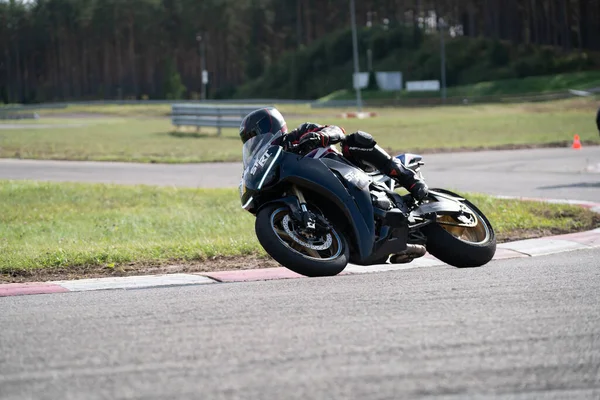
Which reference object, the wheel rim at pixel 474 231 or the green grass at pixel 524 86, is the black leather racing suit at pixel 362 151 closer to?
the wheel rim at pixel 474 231

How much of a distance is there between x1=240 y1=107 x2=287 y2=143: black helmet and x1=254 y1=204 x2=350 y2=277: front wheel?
2.44ft

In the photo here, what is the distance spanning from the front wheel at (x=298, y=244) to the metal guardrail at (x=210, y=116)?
29.7m

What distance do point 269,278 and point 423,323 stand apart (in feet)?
10.3

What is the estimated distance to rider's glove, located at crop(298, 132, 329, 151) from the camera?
27.0 feet

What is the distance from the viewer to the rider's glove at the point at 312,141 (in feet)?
27.0

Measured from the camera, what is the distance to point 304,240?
26.3 feet

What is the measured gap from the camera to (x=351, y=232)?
27.1ft

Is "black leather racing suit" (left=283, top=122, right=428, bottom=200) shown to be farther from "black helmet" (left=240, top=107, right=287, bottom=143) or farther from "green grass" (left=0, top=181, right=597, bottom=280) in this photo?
"green grass" (left=0, top=181, right=597, bottom=280)

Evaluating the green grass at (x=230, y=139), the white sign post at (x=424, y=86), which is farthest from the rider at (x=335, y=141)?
the white sign post at (x=424, y=86)

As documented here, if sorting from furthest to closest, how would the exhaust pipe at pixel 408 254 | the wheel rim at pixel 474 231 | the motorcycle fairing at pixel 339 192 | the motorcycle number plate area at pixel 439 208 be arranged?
the wheel rim at pixel 474 231 < the motorcycle number plate area at pixel 439 208 < the exhaust pipe at pixel 408 254 < the motorcycle fairing at pixel 339 192

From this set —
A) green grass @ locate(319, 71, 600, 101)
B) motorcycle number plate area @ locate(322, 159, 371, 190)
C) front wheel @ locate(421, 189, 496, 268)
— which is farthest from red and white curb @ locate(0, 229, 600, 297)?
green grass @ locate(319, 71, 600, 101)

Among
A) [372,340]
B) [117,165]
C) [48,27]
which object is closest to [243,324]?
[372,340]

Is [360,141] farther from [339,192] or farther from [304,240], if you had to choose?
[304,240]

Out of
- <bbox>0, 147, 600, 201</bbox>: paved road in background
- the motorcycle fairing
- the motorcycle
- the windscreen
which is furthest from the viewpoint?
<bbox>0, 147, 600, 201</bbox>: paved road in background
